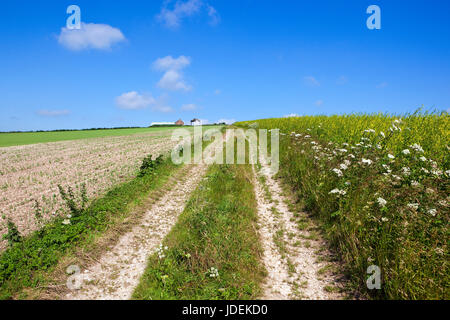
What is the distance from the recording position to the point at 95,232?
6.18 meters

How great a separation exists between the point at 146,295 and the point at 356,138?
11693mm

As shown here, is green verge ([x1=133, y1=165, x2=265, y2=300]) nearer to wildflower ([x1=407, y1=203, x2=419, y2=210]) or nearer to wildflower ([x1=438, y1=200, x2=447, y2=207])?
wildflower ([x1=407, y1=203, x2=419, y2=210])

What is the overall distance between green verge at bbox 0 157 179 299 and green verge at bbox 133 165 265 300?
215 cm

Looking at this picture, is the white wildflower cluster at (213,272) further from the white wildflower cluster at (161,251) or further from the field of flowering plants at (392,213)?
the field of flowering plants at (392,213)

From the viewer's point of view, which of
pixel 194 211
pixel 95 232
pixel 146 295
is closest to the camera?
pixel 146 295

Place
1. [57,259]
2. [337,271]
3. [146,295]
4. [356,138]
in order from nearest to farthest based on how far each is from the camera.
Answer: [146,295], [337,271], [57,259], [356,138]

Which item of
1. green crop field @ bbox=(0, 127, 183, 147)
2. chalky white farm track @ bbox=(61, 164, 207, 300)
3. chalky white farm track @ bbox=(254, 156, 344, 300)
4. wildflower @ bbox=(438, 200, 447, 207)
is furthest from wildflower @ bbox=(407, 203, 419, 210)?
green crop field @ bbox=(0, 127, 183, 147)

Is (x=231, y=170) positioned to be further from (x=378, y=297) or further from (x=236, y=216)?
(x=378, y=297)

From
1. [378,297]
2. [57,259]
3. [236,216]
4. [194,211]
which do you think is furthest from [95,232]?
[378,297]

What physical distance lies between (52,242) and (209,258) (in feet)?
13.7

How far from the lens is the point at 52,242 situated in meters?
5.54

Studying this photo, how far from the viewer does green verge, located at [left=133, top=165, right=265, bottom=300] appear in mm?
4227

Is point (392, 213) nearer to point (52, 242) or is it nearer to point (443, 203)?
point (443, 203)
